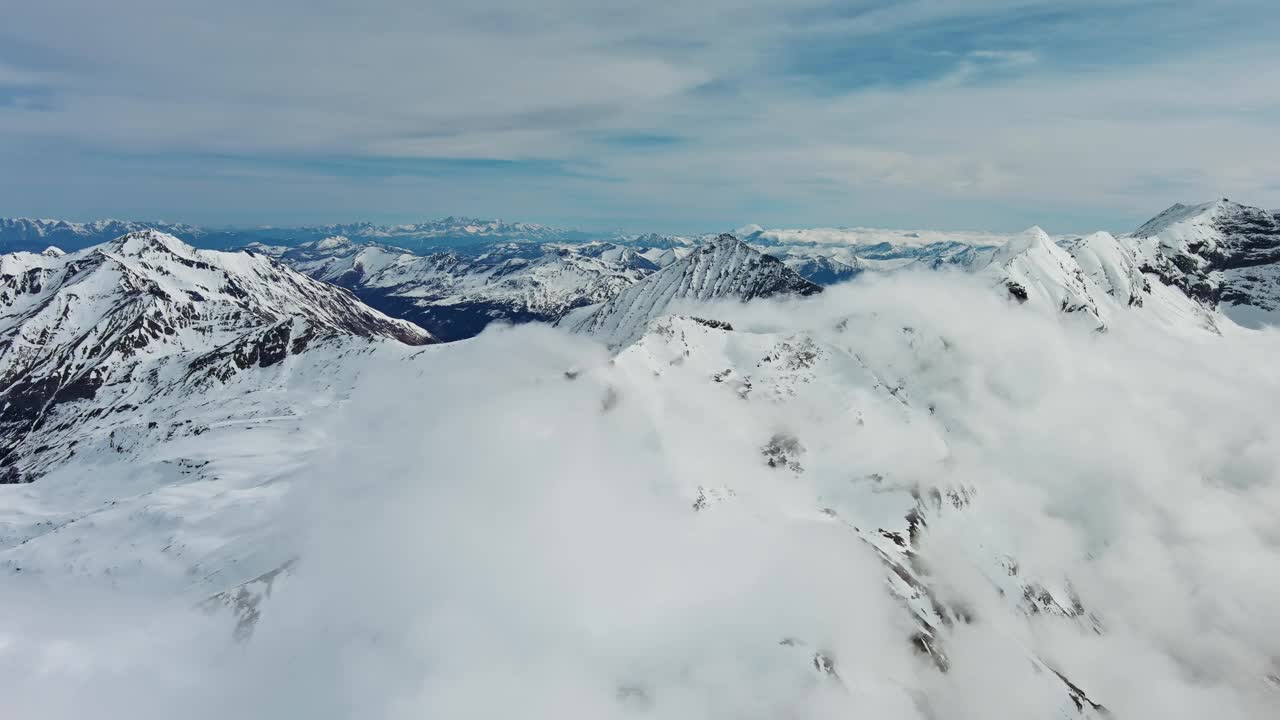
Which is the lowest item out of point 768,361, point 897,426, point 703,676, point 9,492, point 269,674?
point 9,492

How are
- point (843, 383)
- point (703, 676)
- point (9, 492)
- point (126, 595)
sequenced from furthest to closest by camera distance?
point (9, 492)
point (843, 383)
point (126, 595)
point (703, 676)

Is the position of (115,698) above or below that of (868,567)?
below

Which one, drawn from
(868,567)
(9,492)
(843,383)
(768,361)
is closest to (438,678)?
(868,567)

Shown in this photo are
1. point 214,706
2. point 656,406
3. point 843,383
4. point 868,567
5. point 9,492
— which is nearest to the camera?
point 214,706

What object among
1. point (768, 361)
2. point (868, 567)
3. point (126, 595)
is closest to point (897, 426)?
point (768, 361)

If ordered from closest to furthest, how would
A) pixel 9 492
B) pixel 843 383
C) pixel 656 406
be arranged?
pixel 656 406 → pixel 843 383 → pixel 9 492

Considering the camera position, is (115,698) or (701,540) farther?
(701,540)

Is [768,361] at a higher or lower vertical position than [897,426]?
higher

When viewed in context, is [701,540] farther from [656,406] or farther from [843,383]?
[843,383]

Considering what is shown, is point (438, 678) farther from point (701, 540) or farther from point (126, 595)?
point (126, 595)
